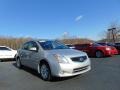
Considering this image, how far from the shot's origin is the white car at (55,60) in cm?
761

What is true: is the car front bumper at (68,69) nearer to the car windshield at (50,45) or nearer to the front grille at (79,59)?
the front grille at (79,59)

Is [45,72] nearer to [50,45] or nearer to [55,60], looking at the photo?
[55,60]

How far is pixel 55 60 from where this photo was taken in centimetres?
771

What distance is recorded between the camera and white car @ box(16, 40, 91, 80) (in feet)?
25.0

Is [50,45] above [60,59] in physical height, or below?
above

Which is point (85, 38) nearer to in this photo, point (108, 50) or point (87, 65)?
point (108, 50)

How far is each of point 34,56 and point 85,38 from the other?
111ft

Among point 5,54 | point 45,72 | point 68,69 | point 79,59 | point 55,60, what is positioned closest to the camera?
point 68,69

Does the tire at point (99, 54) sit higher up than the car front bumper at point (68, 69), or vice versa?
the car front bumper at point (68, 69)

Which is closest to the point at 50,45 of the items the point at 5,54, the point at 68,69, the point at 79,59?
the point at 79,59

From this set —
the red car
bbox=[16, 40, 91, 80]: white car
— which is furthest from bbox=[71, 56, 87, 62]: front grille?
the red car

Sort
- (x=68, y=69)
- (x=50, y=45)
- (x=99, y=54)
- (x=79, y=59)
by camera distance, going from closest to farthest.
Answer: (x=68, y=69)
(x=79, y=59)
(x=50, y=45)
(x=99, y=54)

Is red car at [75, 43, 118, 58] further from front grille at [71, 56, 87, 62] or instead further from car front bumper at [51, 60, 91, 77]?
car front bumper at [51, 60, 91, 77]

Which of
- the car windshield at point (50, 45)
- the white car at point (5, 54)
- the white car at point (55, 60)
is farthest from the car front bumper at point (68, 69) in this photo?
the white car at point (5, 54)
